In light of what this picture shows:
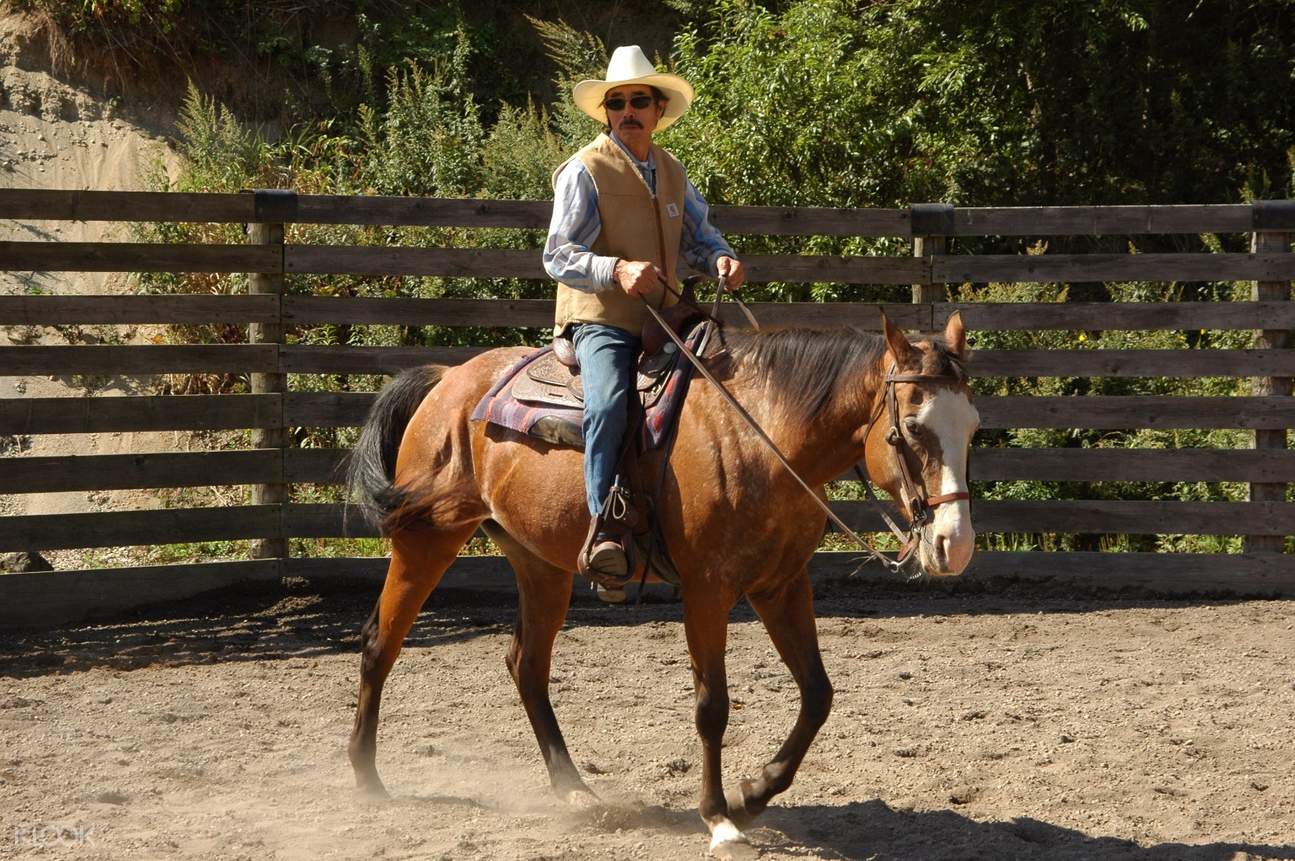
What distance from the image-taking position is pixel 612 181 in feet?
Answer: 17.2

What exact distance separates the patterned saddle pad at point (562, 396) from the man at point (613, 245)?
0.10m

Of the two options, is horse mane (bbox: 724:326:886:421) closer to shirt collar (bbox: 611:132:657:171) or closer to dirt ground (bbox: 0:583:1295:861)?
shirt collar (bbox: 611:132:657:171)

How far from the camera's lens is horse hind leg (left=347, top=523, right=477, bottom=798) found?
5.80m

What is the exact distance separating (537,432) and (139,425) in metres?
4.00

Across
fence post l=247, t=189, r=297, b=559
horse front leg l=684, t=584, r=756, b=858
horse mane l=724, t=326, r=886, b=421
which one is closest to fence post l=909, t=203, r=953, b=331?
fence post l=247, t=189, r=297, b=559

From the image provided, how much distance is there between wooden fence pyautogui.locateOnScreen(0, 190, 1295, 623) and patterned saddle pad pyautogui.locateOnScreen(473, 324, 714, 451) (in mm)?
3290

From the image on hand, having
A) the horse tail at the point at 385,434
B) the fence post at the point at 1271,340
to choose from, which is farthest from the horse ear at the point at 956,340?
the fence post at the point at 1271,340

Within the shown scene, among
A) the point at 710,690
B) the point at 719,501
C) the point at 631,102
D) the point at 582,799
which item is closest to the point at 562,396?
the point at 719,501

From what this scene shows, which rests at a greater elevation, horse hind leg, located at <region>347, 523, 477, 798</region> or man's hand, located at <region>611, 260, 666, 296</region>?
man's hand, located at <region>611, 260, 666, 296</region>

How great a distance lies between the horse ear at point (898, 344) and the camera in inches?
174

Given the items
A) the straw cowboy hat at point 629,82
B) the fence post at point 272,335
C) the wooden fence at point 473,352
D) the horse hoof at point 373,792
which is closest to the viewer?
the straw cowboy hat at point 629,82

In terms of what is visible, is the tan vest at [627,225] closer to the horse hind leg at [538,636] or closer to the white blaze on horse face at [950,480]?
the horse hind leg at [538,636]

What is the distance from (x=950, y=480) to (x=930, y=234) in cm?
543

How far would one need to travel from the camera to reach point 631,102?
209 inches
